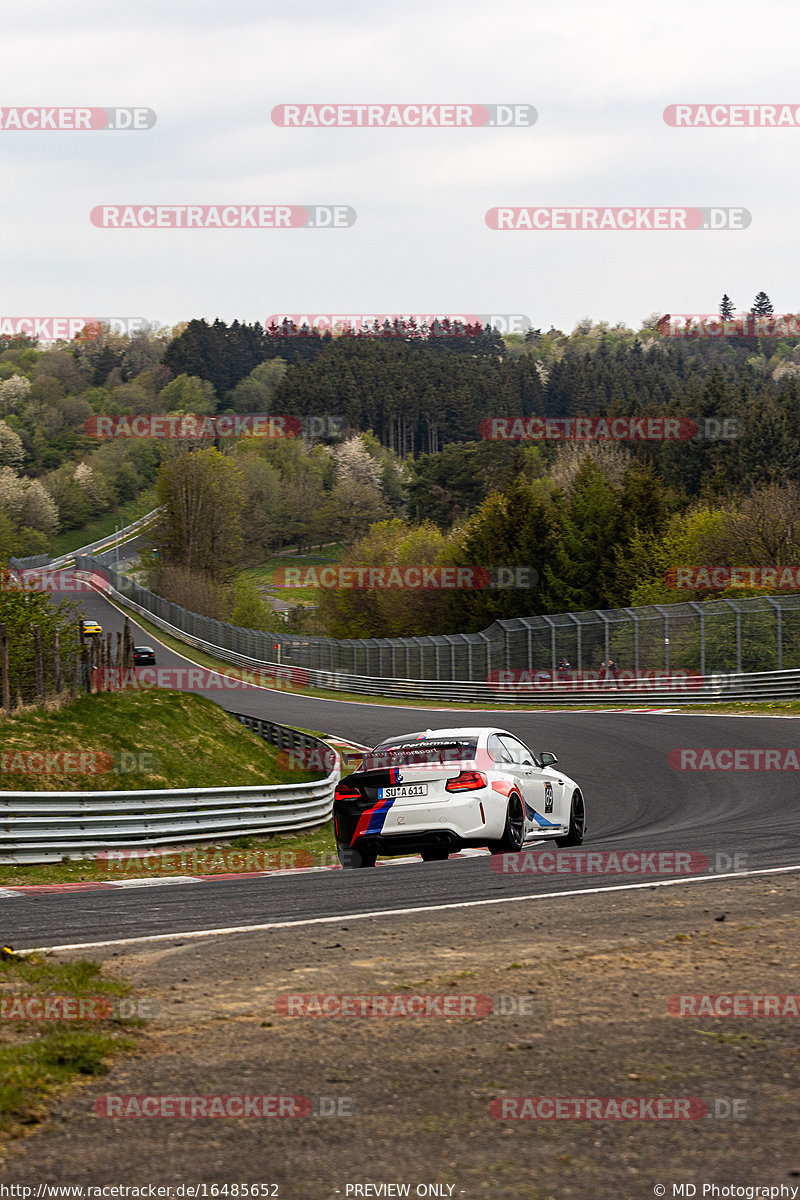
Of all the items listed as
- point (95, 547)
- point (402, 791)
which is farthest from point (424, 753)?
point (95, 547)

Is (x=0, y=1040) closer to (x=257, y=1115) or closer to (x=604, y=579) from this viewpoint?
(x=257, y=1115)

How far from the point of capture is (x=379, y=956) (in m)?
6.93

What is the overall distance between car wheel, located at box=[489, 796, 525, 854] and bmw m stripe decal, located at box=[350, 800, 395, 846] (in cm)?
105

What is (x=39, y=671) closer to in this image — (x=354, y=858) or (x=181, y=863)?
(x=181, y=863)

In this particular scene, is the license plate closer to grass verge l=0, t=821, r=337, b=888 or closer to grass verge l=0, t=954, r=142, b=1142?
grass verge l=0, t=821, r=337, b=888

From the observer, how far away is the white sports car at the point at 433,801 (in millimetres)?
11789

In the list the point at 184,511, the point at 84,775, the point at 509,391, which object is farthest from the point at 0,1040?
A: the point at 509,391

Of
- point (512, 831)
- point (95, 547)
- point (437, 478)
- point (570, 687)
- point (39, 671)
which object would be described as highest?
point (437, 478)

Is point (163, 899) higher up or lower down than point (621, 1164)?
lower down

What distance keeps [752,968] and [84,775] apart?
37.8 feet

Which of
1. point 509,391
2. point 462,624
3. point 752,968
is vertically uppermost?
point 509,391

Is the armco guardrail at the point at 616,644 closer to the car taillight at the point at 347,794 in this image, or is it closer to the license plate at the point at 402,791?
the license plate at the point at 402,791

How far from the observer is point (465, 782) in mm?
11828

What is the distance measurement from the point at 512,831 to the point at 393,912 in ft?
12.0
